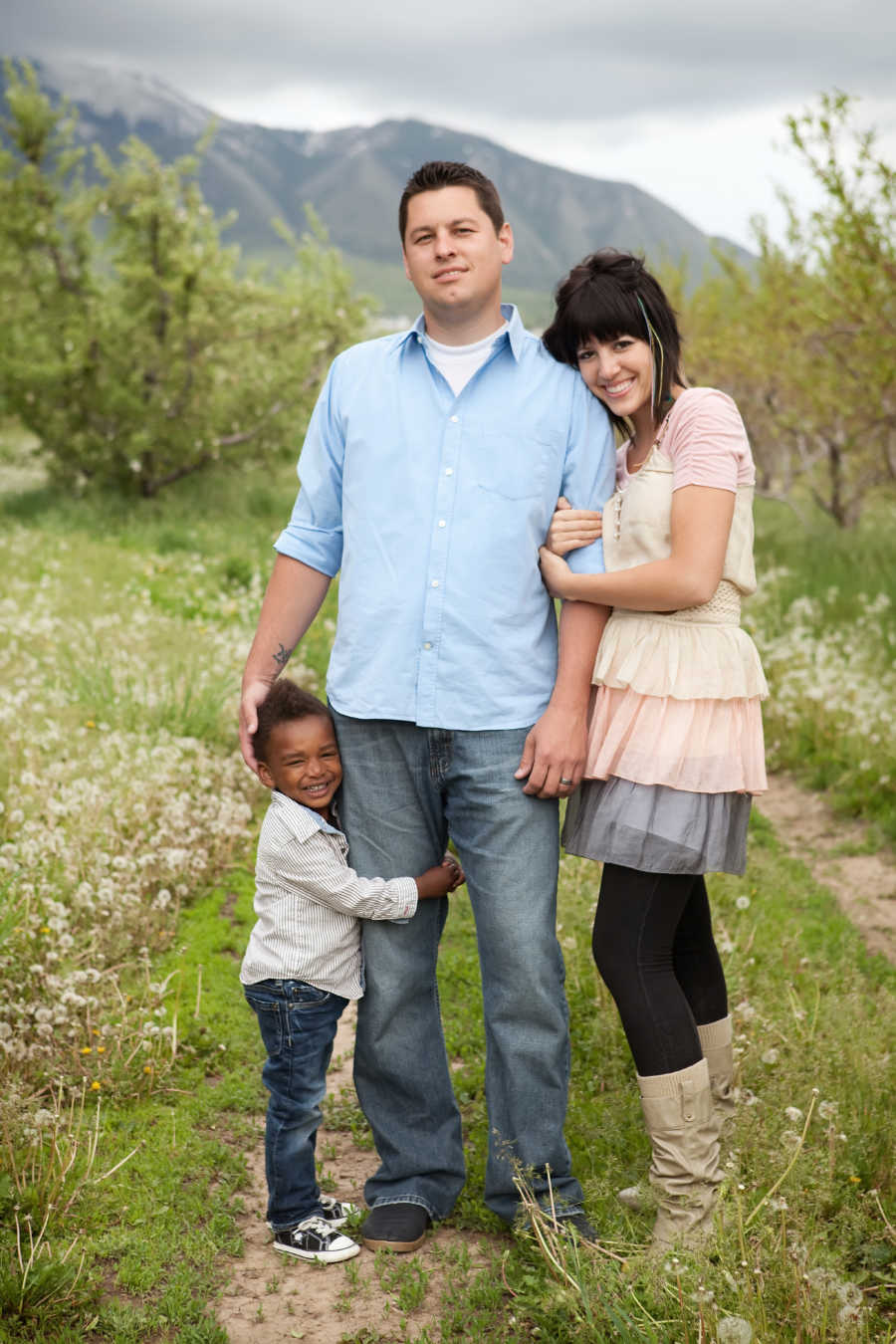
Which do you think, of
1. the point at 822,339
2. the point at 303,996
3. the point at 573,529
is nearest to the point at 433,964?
the point at 303,996

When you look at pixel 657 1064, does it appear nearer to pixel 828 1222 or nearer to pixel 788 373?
pixel 828 1222

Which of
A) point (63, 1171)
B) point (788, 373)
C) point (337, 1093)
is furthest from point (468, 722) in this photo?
point (788, 373)

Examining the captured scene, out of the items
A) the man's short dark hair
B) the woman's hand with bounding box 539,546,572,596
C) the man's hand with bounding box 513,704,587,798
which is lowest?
the man's hand with bounding box 513,704,587,798

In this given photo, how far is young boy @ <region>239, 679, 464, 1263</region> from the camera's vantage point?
10.6 ft

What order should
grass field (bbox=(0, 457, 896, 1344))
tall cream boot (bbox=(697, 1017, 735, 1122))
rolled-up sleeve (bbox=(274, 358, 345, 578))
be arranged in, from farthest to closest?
1. tall cream boot (bbox=(697, 1017, 735, 1122))
2. rolled-up sleeve (bbox=(274, 358, 345, 578))
3. grass field (bbox=(0, 457, 896, 1344))

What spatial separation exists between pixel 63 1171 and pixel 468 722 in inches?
65.3

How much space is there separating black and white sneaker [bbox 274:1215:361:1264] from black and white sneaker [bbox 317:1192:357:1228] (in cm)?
6

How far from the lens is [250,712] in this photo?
339 centimetres

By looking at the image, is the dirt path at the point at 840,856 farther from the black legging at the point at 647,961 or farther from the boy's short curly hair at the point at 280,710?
the boy's short curly hair at the point at 280,710

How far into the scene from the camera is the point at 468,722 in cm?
311

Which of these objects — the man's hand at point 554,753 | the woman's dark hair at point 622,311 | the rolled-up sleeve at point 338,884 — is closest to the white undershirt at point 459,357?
the woman's dark hair at point 622,311

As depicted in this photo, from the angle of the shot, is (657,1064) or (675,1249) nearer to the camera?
(675,1249)

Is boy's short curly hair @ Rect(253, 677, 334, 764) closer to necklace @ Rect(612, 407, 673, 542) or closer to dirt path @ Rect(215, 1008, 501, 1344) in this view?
necklace @ Rect(612, 407, 673, 542)

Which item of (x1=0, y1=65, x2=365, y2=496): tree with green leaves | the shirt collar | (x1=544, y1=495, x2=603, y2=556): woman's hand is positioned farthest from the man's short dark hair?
(x1=0, y1=65, x2=365, y2=496): tree with green leaves
